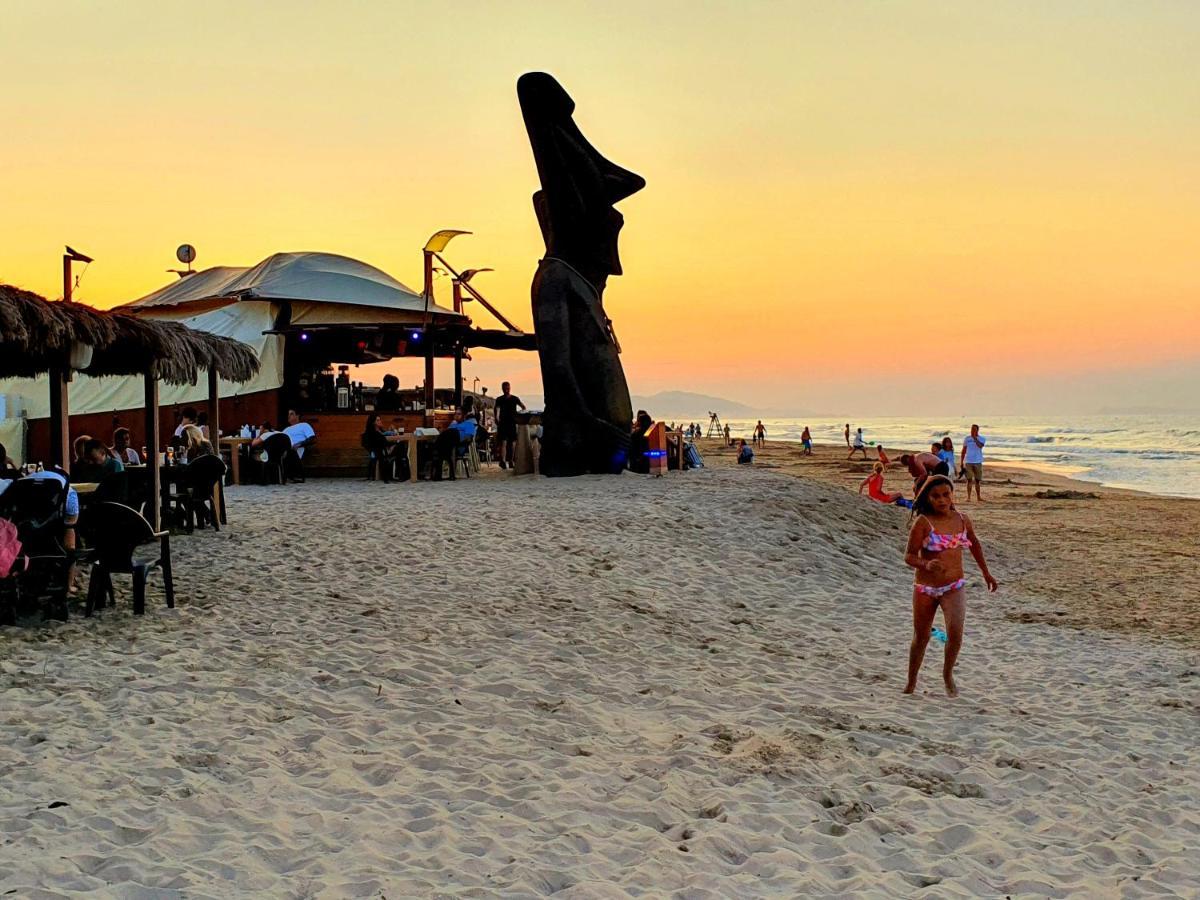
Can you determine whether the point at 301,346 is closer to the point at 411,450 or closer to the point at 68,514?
the point at 411,450

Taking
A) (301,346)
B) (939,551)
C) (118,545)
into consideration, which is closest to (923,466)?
(939,551)

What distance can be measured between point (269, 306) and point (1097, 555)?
1882 centimetres

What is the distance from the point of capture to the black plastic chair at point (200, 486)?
10945mm

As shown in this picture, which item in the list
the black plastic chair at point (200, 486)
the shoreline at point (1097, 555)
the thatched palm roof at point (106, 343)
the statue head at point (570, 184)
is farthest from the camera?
the statue head at point (570, 184)

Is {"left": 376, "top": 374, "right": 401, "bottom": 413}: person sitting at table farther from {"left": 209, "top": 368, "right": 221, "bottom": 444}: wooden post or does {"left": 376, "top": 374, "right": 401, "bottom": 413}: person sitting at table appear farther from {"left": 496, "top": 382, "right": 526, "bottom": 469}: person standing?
{"left": 209, "top": 368, "right": 221, "bottom": 444}: wooden post

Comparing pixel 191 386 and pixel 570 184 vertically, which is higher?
pixel 570 184

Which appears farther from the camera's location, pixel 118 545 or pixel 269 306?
pixel 269 306

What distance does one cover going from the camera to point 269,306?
2398 centimetres

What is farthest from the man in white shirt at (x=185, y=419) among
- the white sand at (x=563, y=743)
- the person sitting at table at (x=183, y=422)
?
the white sand at (x=563, y=743)

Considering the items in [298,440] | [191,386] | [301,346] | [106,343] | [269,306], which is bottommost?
[298,440]

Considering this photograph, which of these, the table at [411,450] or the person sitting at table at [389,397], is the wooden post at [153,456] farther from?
the person sitting at table at [389,397]

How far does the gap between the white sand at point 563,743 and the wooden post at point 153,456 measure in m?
0.65

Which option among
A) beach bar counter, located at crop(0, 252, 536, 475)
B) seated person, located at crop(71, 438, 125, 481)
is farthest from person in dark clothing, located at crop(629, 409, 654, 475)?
seated person, located at crop(71, 438, 125, 481)

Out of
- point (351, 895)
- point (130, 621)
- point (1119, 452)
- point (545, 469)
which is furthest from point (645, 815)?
point (1119, 452)
